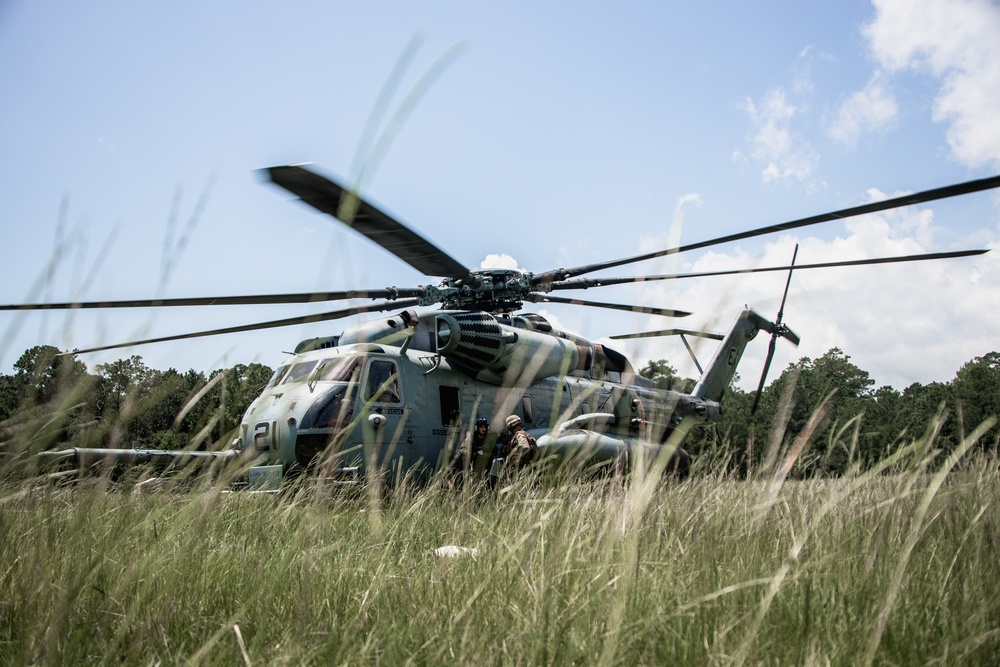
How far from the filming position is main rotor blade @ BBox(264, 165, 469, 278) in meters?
2.69

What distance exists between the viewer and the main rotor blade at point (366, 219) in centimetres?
269

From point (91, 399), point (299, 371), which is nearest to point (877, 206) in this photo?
point (91, 399)

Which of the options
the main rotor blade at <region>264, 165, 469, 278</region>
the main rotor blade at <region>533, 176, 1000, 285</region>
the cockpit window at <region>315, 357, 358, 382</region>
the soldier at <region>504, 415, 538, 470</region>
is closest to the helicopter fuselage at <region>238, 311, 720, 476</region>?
the cockpit window at <region>315, 357, 358, 382</region>

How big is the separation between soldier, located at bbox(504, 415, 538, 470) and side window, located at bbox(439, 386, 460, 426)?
0.77m

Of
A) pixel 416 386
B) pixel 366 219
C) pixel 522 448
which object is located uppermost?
pixel 366 219

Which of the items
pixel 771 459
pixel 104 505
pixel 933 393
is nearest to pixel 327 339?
pixel 104 505

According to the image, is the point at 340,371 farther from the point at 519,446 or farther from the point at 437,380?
the point at 519,446

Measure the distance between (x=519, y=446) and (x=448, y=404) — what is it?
1440 millimetres

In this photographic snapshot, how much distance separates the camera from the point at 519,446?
686 cm

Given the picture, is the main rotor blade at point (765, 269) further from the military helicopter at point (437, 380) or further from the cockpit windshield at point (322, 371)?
the cockpit windshield at point (322, 371)

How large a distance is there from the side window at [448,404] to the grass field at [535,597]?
4.63m

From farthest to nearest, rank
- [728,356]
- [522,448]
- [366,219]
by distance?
[728,356] → [522,448] → [366,219]

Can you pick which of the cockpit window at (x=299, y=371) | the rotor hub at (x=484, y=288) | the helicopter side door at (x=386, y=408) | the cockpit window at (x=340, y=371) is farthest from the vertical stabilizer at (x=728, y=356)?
the cockpit window at (x=299, y=371)

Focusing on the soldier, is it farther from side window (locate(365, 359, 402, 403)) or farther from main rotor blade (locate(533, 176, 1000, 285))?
main rotor blade (locate(533, 176, 1000, 285))
